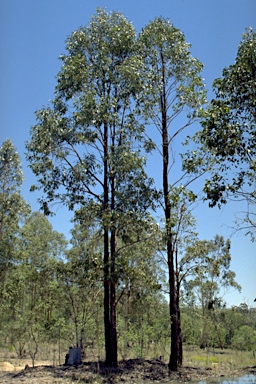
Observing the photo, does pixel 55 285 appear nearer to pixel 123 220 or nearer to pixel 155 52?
pixel 123 220

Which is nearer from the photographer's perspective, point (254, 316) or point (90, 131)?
point (90, 131)

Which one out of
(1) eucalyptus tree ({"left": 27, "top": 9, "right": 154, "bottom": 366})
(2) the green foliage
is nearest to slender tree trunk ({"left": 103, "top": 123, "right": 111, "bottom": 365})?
(1) eucalyptus tree ({"left": 27, "top": 9, "right": 154, "bottom": 366})

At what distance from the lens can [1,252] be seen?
77.0ft

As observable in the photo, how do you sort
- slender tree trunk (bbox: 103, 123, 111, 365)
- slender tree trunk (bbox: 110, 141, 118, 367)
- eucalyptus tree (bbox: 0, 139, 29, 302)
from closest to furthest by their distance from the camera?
1. slender tree trunk (bbox: 110, 141, 118, 367)
2. slender tree trunk (bbox: 103, 123, 111, 365)
3. eucalyptus tree (bbox: 0, 139, 29, 302)

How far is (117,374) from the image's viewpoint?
513 inches

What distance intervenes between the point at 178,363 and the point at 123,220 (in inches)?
200

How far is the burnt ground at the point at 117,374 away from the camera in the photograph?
1209cm

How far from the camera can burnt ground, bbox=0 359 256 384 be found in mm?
12094

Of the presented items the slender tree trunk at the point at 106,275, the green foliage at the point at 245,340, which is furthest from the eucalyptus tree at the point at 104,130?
the green foliage at the point at 245,340

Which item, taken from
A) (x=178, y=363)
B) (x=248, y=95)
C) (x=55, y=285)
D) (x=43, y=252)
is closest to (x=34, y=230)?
(x=43, y=252)

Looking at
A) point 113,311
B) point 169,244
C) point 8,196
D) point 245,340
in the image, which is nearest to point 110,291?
point 113,311

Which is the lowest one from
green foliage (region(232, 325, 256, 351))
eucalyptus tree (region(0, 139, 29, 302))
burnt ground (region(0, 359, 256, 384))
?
burnt ground (region(0, 359, 256, 384))

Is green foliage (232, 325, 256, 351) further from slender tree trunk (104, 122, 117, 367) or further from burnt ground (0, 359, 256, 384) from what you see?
slender tree trunk (104, 122, 117, 367)

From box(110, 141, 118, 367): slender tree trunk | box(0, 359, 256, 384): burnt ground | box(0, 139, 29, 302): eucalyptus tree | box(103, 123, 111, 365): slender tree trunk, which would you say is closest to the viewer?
box(0, 359, 256, 384): burnt ground
